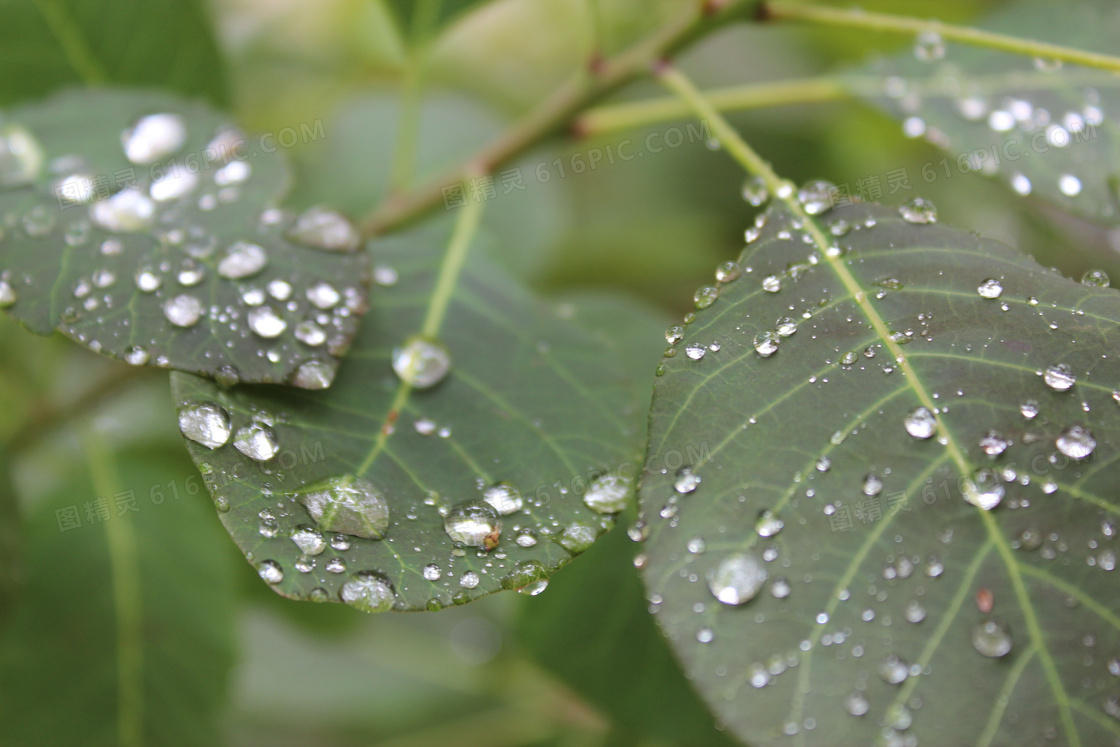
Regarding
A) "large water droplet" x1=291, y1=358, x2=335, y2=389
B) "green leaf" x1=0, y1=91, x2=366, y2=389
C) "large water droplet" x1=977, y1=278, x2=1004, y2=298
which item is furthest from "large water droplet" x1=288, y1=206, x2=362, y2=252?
"large water droplet" x1=977, y1=278, x2=1004, y2=298

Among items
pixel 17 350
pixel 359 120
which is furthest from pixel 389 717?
pixel 359 120

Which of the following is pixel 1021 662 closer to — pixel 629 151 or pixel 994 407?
pixel 994 407

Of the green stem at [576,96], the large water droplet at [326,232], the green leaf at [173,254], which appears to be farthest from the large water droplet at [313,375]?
the green stem at [576,96]

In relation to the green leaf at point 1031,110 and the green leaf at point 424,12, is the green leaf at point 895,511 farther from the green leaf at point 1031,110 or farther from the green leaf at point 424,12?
the green leaf at point 424,12

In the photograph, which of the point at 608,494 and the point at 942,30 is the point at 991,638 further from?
the point at 942,30

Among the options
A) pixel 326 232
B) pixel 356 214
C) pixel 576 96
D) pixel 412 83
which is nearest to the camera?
pixel 326 232

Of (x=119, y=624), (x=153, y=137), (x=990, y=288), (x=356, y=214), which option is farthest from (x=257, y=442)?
(x=356, y=214)

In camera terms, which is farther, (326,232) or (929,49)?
(929,49)

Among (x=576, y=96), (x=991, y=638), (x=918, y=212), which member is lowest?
(x=991, y=638)
